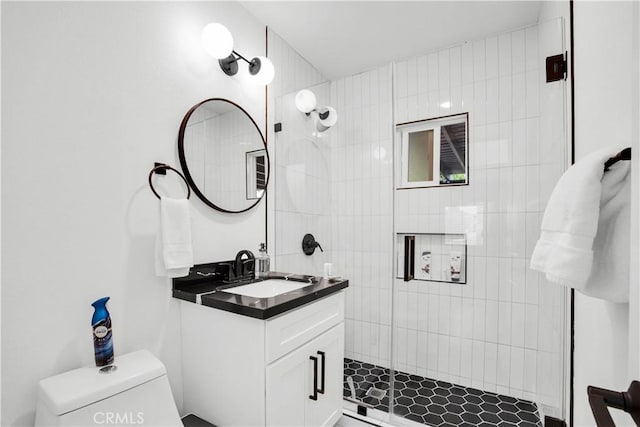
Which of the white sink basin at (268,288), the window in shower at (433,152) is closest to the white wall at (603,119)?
the window in shower at (433,152)

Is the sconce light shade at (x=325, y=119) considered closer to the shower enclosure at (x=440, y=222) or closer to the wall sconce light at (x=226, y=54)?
the shower enclosure at (x=440, y=222)

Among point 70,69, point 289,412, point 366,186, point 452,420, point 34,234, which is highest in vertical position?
point 70,69

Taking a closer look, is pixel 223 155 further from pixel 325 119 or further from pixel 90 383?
pixel 90 383

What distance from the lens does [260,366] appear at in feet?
3.95

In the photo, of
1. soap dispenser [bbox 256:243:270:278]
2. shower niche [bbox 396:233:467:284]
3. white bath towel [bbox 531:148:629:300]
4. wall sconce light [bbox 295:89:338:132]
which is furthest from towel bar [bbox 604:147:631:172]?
wall sconce light [bbox 295:89:338:132]

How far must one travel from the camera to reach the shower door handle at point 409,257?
6.72ft

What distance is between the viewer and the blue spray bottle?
1101mm

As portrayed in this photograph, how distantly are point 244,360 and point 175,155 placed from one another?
1.02 metres

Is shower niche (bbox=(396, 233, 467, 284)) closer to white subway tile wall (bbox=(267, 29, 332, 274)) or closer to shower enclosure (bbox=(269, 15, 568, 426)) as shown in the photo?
shower enclosure (bbox=(269, 15, 568, 426))

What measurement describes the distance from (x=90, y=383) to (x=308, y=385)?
0.88m

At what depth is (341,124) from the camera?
2.26 metres

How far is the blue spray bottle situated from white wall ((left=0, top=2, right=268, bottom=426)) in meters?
0.11

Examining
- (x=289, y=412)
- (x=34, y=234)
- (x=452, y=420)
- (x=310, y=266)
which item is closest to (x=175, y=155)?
(x=34, y=234)

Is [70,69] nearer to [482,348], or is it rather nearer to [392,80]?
[392,80]
